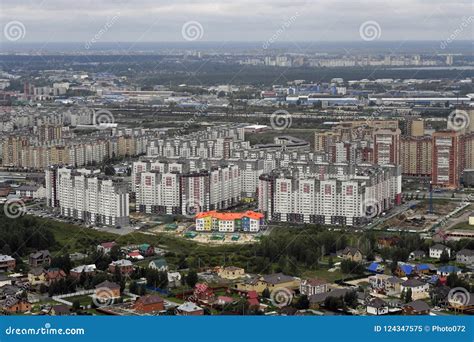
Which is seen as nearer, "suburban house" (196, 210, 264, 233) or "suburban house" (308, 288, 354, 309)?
"suburban house" (308, 288, 354, 309)

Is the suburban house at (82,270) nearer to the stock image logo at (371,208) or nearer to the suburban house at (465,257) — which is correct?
the suburban house at (465,257)

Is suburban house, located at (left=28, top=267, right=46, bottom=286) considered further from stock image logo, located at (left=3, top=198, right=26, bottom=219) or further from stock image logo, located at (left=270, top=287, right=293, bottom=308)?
stock image logo, located at (left=3, top=198, right=26, bottom=219)

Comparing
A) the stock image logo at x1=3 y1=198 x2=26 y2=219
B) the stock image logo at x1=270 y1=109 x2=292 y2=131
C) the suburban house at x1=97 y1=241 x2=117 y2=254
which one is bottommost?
the suburban house at x1=97 y1=241 x2=117 y2=254

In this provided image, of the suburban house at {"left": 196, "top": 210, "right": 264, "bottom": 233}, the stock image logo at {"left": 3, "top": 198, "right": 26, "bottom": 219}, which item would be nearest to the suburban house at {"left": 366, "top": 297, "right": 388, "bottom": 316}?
the suburban house at {"left": 196, "top": 210, "right": 264, "bottom": 233}

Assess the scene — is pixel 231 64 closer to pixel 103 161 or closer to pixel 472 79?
pixel 472 79

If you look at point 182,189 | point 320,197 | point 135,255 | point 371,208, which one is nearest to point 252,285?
point 135,255

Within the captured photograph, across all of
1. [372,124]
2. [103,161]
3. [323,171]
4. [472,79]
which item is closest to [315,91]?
[472,79]

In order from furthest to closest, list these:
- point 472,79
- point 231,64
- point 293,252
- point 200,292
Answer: point 231,64
point 472,79
point 293,252
point 200,292
